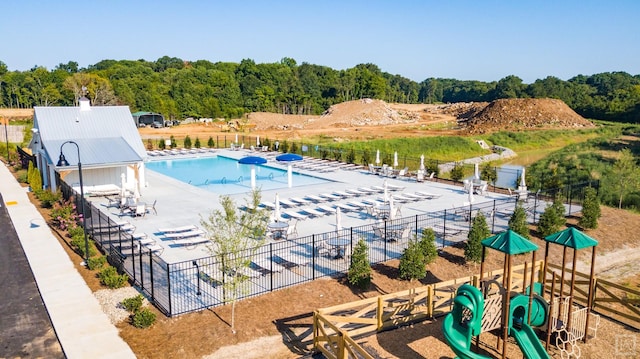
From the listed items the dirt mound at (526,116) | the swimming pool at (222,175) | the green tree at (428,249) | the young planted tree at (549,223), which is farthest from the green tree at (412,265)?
the dirt mound at (526,116)

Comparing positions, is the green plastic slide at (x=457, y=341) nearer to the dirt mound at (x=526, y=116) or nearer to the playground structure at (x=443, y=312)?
the playground structure at (x=443, y=312)

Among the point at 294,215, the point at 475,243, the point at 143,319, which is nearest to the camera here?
the point at 143,319

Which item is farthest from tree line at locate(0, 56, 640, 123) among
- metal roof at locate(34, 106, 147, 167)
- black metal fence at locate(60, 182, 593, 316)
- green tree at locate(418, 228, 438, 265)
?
green tree at locate(418, 228, 438, 265)

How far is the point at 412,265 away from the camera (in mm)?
14570

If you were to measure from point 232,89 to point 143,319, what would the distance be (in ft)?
277

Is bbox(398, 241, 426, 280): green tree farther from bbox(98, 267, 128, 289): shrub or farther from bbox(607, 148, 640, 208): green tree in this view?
bbox(607, 148, 640, 208): green tree

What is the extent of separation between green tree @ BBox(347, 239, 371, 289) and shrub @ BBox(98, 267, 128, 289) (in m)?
6.53

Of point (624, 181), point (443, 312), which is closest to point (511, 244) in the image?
point (443, 312)

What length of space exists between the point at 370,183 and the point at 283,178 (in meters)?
6.17

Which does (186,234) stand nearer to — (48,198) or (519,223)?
(48,198)

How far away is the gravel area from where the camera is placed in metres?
12.4

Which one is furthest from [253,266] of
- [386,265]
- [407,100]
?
[407,100]

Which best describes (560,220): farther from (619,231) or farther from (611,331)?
(611,331)

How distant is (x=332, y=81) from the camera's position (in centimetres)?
11150
